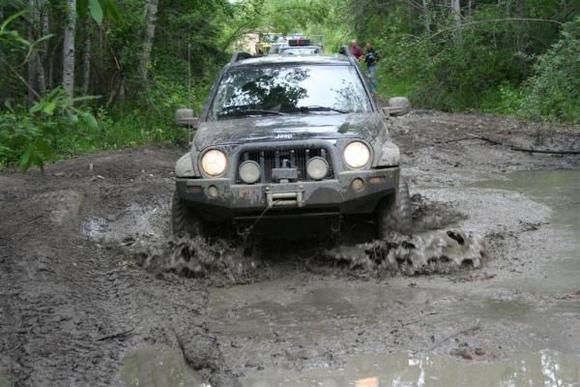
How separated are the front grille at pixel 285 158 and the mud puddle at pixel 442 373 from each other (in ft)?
6.44

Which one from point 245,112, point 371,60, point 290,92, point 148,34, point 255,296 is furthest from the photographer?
point 371,60

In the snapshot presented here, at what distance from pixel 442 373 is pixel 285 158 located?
2.35 meters

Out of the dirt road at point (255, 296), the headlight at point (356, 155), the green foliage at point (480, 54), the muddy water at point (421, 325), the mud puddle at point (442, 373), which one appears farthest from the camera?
the green foliage at point (480, 54)

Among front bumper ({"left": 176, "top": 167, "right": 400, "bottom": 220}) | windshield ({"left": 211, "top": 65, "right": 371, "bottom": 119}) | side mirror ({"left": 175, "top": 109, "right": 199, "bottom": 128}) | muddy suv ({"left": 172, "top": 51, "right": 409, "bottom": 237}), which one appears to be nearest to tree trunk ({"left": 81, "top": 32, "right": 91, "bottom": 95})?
windshield ({"left": 211, "top": 65, "right": 371, "bottom": 119})

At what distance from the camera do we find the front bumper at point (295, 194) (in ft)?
18.4

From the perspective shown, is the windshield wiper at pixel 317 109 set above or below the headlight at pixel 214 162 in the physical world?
above

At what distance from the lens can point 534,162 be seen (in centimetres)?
1191

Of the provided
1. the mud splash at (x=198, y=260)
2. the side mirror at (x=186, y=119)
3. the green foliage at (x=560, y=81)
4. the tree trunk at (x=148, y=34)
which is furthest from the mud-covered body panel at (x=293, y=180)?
the tree trunk at (x=148, y=34)

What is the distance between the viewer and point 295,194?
5598 millimetres

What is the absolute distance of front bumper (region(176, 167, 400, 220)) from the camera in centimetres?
561

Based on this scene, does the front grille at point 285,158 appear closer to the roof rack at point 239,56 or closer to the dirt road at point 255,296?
the dirt road at point 255,296

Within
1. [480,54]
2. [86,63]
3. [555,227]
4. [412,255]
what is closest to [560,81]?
[555,227]

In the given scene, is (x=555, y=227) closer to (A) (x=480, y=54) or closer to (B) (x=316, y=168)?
(B) (x=316, y=168)

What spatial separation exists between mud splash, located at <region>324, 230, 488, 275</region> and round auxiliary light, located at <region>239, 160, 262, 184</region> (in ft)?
3.22
